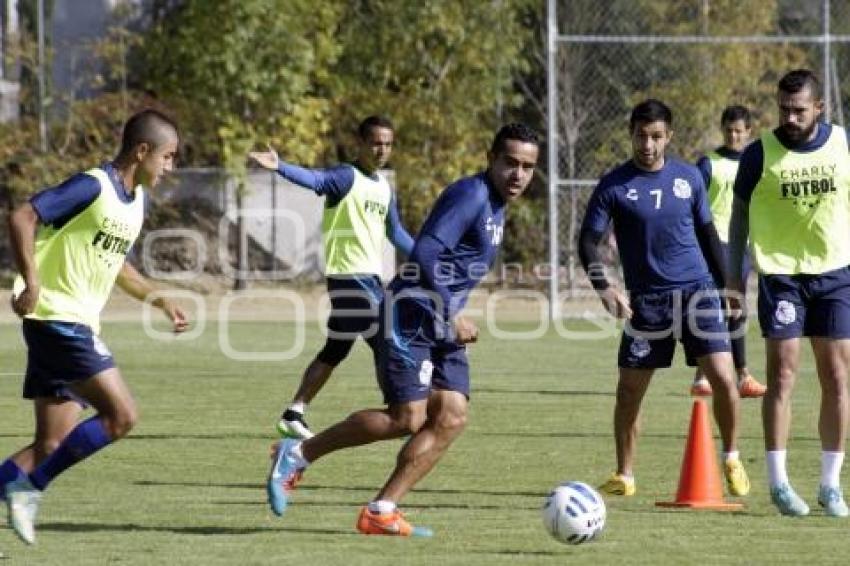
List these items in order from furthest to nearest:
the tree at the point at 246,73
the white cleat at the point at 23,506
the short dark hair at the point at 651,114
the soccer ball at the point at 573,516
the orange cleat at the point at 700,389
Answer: the tree at the point at 246,73 → the orange cleat at the point at 700,389 → the short dark hair at the point at 651,114 → the soccer ball at the point at 573,516 → the white cleat at the point at 23,506

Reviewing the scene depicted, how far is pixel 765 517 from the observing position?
33.8 ft

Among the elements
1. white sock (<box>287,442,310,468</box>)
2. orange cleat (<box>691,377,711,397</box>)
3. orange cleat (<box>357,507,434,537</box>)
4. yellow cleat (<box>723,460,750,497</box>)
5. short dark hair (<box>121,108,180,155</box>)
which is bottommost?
orange cleat (<box>691,377,711,397</box>)

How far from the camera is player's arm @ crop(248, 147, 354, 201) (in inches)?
490

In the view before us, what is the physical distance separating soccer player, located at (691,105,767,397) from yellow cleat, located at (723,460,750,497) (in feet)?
16.3

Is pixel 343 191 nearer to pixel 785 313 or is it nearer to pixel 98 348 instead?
pixel 785 313

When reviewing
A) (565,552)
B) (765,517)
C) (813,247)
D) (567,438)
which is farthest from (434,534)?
(567,438)

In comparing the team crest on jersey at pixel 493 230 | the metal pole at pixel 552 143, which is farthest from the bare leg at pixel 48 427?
the metal pole at pixel 552 143

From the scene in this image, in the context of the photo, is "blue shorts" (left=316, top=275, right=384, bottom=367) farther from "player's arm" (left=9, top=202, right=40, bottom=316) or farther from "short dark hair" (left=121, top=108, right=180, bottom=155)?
"player's arm" (left=9, top=202, right=40, bottom=316)

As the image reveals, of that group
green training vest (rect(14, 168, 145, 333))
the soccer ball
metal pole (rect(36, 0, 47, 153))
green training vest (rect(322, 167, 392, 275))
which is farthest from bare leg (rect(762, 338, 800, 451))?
metal pole (rect(36, 0, 47, 153))

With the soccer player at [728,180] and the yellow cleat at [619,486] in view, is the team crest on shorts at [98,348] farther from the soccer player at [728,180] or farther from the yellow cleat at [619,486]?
the soccer player at [728,180]

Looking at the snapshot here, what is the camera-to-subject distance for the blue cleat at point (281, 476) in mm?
9922

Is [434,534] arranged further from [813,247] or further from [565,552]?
[813,247]

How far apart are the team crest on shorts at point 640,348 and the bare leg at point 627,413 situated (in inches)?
3.8

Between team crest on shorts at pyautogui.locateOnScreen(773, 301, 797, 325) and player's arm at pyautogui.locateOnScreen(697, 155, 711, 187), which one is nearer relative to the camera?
team crest on shorts at pyautogui.locateOnScreen(773, 301, 797, 325)
